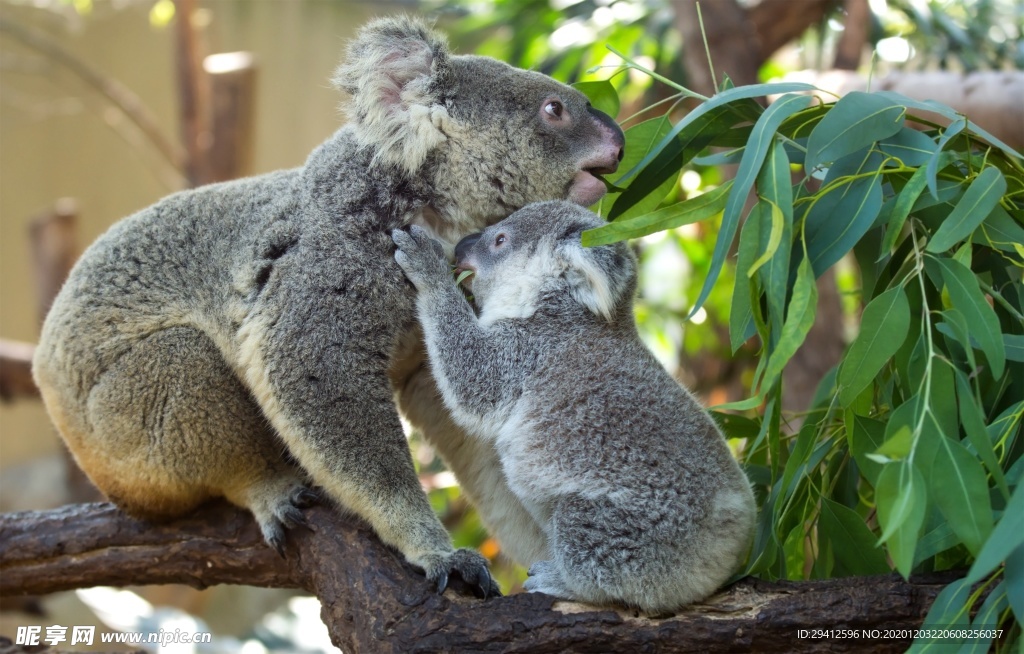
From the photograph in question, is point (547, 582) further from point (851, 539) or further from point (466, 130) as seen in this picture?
point (466, 130)

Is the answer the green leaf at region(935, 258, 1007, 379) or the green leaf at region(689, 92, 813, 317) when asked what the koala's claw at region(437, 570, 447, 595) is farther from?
the green leaf at region(935, 258, 1007, 379)

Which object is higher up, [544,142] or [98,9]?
[544,142]

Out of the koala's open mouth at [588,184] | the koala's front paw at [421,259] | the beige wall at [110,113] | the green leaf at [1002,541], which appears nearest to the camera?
the green leaf at [1002,541]

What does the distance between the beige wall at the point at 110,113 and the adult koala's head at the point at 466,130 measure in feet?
27.3

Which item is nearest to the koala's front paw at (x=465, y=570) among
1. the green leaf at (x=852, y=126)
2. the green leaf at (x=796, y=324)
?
the green leaf at (x=796, y=324)

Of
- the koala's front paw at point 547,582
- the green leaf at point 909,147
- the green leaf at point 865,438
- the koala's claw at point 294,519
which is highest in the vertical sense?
the green leaf at point 909,147

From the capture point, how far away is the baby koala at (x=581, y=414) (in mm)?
2174

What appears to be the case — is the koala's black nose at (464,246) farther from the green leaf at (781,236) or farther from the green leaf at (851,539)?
the green leaf at (851,539)

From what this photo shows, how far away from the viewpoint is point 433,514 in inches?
101

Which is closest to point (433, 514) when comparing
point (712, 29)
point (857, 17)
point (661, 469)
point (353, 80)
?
point (661, 469)

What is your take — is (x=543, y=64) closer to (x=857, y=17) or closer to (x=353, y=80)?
(x=857, y=17)

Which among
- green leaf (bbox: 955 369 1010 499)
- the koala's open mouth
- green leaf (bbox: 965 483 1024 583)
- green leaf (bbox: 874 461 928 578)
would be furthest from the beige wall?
green leaf (bbox: 965 483 1024 583)

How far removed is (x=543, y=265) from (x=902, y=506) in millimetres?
1174

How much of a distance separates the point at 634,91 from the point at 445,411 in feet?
14.0
